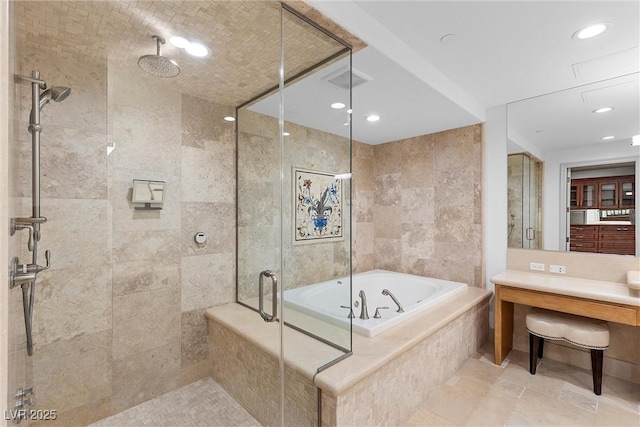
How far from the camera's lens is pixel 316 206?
193 cm

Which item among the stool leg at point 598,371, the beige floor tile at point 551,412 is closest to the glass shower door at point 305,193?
the beige floor tile at point 551,412

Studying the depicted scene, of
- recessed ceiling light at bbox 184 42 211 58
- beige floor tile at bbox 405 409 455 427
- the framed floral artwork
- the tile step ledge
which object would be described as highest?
recessed ceiling light at bbox 184 42 211 58

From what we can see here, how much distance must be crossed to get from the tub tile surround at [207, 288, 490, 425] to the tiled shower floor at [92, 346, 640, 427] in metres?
0.09

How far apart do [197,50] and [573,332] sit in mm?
3324

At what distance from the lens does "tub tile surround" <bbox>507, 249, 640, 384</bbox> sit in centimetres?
230

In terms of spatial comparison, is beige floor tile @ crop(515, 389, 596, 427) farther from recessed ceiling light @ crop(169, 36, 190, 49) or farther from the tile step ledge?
recessed ceiling light @ crop(169, 36, 190, 49)

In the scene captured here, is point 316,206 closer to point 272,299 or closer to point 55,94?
point 272,299

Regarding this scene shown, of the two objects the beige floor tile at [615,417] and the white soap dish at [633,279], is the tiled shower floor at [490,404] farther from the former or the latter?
the white soap dish at [633,279]

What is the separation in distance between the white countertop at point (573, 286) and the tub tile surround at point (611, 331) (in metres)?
0.09

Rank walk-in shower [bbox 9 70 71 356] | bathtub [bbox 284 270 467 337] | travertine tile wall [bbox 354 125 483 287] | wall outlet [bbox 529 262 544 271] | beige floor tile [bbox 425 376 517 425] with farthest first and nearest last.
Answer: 1. travertine tile wall [bbox 354 125 483 287]
2. wall outlet [bbox 529 262 544 271]
3. beige floor tile [bbox 425 376 517 425]
4. bathtub [bbox 284 270 467 337]
5. walk-in shower [bbox 9 70 71 356]

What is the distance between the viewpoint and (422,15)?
1.63 m

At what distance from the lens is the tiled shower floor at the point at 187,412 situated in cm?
190

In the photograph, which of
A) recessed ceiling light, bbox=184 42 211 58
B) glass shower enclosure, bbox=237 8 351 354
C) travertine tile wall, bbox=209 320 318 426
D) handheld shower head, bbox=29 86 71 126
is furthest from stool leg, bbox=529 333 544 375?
handheld shower head, bbox=29 86 71 126

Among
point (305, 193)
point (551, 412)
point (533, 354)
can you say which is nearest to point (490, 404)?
point (551, 412)
